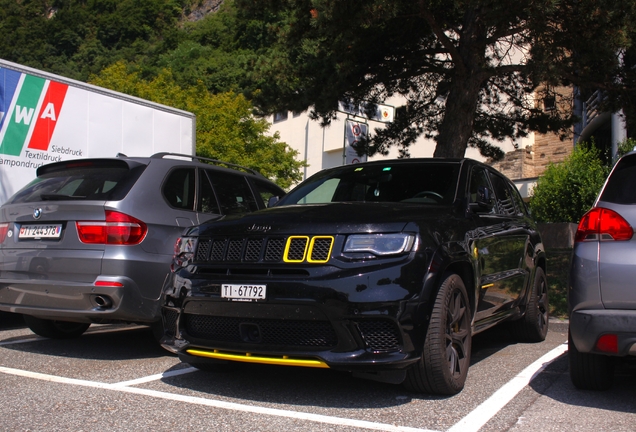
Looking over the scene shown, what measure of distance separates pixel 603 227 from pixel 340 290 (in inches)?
63.3

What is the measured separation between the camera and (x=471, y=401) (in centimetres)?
427

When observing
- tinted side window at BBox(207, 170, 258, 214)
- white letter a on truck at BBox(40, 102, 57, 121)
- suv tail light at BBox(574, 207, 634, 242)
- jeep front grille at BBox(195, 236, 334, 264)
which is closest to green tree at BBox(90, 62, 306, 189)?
white letter a on truck at BBox(40, 102, 57, 121)

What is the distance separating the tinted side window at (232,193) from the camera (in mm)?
6738

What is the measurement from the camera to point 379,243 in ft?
13.2

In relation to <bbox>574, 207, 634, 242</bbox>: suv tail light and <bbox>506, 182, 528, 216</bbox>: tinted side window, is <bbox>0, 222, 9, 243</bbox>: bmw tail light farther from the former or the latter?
<bbox>506, 182, 528, 216</bbox>: tinted side window

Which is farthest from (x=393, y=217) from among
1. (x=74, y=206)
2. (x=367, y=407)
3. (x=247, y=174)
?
(x=247, y=174)

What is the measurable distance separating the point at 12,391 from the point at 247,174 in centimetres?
359

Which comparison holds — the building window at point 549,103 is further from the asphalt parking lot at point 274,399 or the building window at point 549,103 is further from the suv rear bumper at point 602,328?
the suv rear bumper at point 602,328

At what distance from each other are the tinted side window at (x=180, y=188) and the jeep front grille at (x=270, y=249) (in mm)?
1644

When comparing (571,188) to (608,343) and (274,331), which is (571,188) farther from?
(274,331)

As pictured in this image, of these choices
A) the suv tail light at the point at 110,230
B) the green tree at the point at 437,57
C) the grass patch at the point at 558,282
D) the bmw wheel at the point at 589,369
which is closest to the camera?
the bmw wheel at the point at 589,369

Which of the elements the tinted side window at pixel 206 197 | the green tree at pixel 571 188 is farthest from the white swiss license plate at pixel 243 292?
the green tree at pixel 571 188

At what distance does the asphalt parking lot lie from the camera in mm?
3762

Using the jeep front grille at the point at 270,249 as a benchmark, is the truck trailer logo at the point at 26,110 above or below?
above
